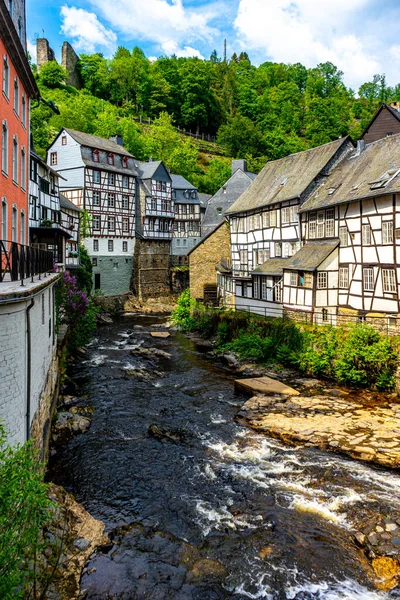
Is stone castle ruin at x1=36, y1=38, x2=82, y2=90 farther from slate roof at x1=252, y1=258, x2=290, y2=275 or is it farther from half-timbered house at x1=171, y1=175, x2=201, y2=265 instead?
slate roof at x1=252, y1=258, x2=290, y2=275

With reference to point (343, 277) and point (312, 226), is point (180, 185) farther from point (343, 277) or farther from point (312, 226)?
point (343, 277)

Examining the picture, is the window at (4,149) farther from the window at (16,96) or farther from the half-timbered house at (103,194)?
the half-timbered house at (103,194)

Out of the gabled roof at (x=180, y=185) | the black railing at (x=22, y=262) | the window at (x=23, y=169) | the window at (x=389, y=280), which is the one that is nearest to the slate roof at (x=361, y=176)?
the window at (x=389, y=280)

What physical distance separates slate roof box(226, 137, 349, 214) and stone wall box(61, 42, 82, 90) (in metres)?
69.8

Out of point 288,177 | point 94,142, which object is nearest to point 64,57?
point 94,142

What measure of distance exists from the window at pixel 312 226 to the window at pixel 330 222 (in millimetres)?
1138

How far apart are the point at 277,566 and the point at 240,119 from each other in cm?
8528

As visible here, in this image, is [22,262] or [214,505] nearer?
[22,262]

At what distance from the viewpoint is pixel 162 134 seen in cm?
6806

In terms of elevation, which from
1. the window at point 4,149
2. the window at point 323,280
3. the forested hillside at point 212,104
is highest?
the forested hillside at point 212,104

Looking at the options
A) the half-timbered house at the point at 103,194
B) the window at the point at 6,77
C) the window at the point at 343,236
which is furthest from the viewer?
the half-timbered house at the point at 103,194

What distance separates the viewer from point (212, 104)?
97062 millimetres

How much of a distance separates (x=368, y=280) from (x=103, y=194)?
31.1 meters

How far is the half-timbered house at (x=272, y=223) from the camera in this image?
28938 mm
